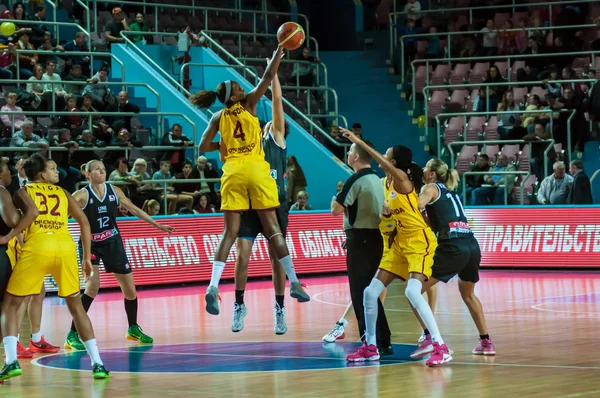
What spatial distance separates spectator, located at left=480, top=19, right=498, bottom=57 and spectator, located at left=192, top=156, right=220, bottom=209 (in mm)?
8865

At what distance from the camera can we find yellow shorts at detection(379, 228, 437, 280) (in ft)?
36.1

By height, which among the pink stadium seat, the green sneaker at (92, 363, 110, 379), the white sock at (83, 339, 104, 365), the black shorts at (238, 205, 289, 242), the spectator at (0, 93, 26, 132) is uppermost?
the pink stadium seat

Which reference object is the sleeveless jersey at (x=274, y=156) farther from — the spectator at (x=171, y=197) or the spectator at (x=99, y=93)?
the spectator at (x=99, y=93)

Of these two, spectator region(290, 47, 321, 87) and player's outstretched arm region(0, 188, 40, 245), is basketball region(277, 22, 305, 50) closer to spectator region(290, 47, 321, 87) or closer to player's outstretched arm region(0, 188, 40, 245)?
player's outstretched arm region(0, 188, 40, 245)

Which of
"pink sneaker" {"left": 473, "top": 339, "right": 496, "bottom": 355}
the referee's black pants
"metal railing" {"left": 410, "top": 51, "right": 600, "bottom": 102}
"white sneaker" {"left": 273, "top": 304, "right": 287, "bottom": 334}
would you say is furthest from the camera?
"metal railing" {"left": 410, "top": 51, "right": 600, "bottom": 102}

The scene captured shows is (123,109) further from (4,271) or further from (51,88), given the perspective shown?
(4,271)

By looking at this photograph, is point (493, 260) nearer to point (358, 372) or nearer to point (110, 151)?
point (110, 151)

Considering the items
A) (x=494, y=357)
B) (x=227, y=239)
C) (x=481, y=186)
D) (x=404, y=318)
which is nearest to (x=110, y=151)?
(x=481, y=186)

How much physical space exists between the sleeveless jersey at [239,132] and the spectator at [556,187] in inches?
509

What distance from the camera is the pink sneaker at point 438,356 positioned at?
10.6 m

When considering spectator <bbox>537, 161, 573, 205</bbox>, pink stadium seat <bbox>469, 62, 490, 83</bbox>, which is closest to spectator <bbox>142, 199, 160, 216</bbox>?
spectator <bbox>537, 161, 573, 205</bbox>

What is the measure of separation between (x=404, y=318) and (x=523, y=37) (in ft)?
50.9

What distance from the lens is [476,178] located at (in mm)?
25312

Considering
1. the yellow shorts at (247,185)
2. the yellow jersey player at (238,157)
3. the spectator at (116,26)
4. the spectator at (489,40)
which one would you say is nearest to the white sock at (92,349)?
the yellow jersey player at (238,157)
